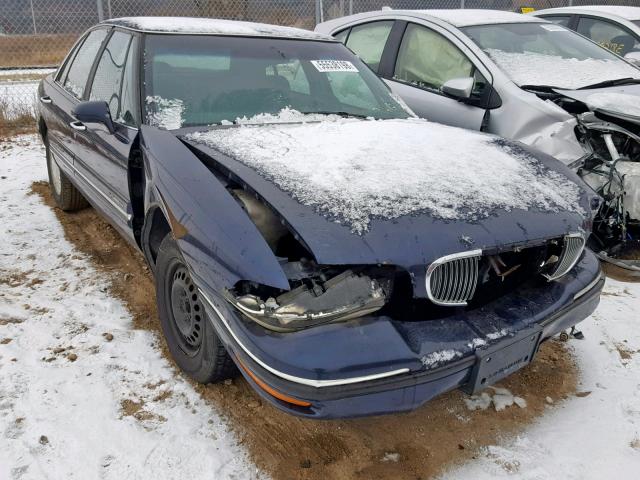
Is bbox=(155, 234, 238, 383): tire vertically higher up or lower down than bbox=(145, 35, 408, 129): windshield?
lower down

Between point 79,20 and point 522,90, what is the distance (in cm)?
733

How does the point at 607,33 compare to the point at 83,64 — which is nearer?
the point at 83,64

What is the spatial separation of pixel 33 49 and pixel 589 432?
11.3 meters

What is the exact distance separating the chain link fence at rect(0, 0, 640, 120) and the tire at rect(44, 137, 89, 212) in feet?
13.2

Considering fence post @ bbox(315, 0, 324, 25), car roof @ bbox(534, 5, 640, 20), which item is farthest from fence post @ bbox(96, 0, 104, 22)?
car roof @ bbox(534, 5, 640, 20)

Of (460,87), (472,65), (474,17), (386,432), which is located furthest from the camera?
(474,17)

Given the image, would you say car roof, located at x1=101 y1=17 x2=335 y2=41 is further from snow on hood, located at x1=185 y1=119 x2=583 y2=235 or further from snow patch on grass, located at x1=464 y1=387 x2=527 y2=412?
snow patch on grass, located at x1=464 y1=387 x2=527 y2=412

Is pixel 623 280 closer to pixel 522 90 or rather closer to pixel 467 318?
pixel 522 90

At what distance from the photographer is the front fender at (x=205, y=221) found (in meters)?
1.96

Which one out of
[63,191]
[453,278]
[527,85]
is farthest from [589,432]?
[63,191]

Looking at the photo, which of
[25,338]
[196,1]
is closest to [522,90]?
[25,338]

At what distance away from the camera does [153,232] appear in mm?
2781

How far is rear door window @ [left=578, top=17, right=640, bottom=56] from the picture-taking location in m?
6.26

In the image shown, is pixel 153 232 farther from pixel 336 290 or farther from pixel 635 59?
pixel 635 59
